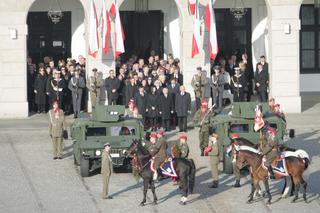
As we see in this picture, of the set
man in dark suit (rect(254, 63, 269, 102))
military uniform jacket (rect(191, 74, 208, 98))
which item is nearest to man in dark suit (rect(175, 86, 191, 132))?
military uniform jacket (rect(191, 74, 208, 98))

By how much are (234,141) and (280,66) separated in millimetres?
14674

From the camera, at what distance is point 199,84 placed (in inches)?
1763

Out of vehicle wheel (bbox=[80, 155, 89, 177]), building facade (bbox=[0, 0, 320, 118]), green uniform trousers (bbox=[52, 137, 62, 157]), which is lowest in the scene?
vehicle wheel (bbox=[80, 155, 89, 177])

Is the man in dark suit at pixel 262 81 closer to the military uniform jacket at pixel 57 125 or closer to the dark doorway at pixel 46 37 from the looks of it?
the dark doorway at pixel 46 37

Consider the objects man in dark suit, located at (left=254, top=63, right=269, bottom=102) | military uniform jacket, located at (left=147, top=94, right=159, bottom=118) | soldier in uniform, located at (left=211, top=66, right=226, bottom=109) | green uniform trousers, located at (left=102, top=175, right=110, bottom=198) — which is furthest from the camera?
man in dark suit, located at (left=254, top=63, right=269, bottom=102)

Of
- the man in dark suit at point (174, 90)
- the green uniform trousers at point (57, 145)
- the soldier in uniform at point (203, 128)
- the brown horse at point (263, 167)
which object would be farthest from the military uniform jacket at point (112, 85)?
the brown horse at point (263, 167)

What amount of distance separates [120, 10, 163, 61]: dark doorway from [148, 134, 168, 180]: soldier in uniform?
1743 cm

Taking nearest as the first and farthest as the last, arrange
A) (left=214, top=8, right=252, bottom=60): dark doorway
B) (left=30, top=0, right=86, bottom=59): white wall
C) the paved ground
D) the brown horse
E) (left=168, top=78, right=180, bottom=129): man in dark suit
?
the paved ground, the brown horse, (left=168, top=78, right=180, bottom=129): man in dark suit, (left=30, top=0, right=86, bottom=59): white wall, (left=214, top=8, right=252, bottom=60): dark doorway

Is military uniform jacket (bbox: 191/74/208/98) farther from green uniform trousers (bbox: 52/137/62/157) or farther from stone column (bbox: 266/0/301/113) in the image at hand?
green uniform trousers (bbox: 52/137/62/157)

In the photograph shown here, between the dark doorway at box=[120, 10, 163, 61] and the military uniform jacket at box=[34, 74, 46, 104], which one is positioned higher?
the dark doorway at box=[120, 10, 163, 61]

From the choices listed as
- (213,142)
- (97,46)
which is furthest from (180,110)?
(213,142)

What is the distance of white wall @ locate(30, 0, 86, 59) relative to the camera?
164 feet

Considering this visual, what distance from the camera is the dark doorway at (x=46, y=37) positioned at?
50750 millimetres

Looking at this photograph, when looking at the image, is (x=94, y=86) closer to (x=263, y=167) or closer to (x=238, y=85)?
(x=238, y=85)
